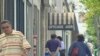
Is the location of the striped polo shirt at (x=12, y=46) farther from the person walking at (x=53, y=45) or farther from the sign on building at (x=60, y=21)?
the sign on building at (x=60, y=21)

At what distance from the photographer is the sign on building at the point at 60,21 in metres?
32.1

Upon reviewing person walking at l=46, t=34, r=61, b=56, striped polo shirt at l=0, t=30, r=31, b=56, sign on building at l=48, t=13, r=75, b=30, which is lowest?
person walking at l=46, t=34, r=61, b=56

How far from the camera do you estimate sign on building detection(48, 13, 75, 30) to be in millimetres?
32125

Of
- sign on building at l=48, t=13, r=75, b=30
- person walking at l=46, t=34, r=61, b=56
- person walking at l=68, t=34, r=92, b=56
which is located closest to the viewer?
person walking at l=68, t=34, r=92, b=56

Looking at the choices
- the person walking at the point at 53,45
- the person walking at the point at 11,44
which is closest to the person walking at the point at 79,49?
the person walking at the point at 53,45

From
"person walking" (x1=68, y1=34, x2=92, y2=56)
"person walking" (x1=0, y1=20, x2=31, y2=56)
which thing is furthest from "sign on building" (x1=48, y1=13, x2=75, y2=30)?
"person walking" (x1=0, y1=20, x2=31, y2=56)

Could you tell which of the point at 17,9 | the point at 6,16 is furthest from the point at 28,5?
the point at 6,16

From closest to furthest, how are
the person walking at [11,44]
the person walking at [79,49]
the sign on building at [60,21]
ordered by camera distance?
the person walking at [11,44], the person walking at [79,49], the sign on building at [60,21]

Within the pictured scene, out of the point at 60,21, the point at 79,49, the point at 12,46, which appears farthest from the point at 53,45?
the point at 12,46

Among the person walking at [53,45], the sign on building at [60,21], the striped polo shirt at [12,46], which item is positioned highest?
the sign on building at [60,21]

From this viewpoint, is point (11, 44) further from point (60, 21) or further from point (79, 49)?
point (60, 21)

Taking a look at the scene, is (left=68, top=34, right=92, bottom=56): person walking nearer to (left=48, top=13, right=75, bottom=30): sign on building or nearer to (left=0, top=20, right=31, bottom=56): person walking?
(left=0, top=20, right=31, bottom=56): person walking

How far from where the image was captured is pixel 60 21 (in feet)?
109

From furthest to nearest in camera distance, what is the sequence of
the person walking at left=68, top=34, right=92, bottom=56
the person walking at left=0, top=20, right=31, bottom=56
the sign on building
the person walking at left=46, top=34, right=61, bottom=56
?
1. the sign on building
2. the person walking at left=46, top=34, right=61, bottom=56
3. the person walking at left=68, top=34, right=92, bottom=56
4. the person walking at left=0, top=20, right=31, bottom=56
